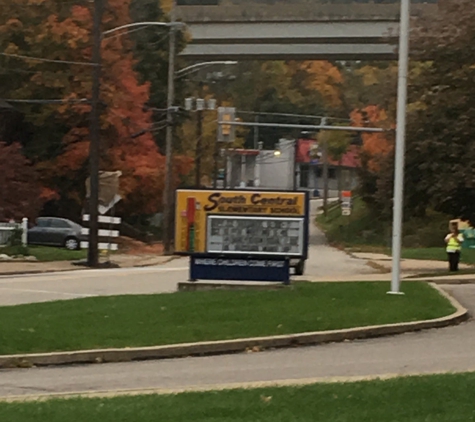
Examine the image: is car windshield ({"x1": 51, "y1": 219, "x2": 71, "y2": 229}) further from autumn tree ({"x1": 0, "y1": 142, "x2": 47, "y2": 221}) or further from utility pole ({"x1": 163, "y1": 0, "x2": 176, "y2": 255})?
autumn tree ({"x1": 0, "y1": 142, "x2": 47, "y2": 221})

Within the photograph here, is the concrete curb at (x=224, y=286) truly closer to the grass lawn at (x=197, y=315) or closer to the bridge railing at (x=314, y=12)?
the grass lawn at (x=197, y=315)

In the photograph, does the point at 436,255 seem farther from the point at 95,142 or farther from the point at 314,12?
the point at 95,142

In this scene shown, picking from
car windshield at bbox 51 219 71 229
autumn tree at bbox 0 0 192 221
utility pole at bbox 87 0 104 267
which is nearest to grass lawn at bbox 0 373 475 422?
utility pole at bbox 87 0 104 267

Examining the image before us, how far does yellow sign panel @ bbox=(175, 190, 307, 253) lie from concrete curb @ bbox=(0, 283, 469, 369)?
16.1ft

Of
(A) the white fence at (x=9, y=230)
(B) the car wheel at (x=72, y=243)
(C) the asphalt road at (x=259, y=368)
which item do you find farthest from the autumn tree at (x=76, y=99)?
(C) the asphalt road at (x=259, y=368)

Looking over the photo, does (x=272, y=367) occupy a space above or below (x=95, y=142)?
below

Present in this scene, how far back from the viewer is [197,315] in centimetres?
1644

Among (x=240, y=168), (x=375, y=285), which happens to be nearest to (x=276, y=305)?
(x=375, y=285)

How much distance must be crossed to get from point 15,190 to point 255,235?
63.2 feet

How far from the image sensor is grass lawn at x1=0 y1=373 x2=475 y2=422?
831 centimetres

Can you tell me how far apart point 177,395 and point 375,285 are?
1273 cm

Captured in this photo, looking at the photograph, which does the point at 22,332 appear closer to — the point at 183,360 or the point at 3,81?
the point at 183,360

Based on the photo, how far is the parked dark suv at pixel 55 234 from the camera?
46844 millimetres

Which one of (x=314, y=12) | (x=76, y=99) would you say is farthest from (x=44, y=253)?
(x=314, y=12)
